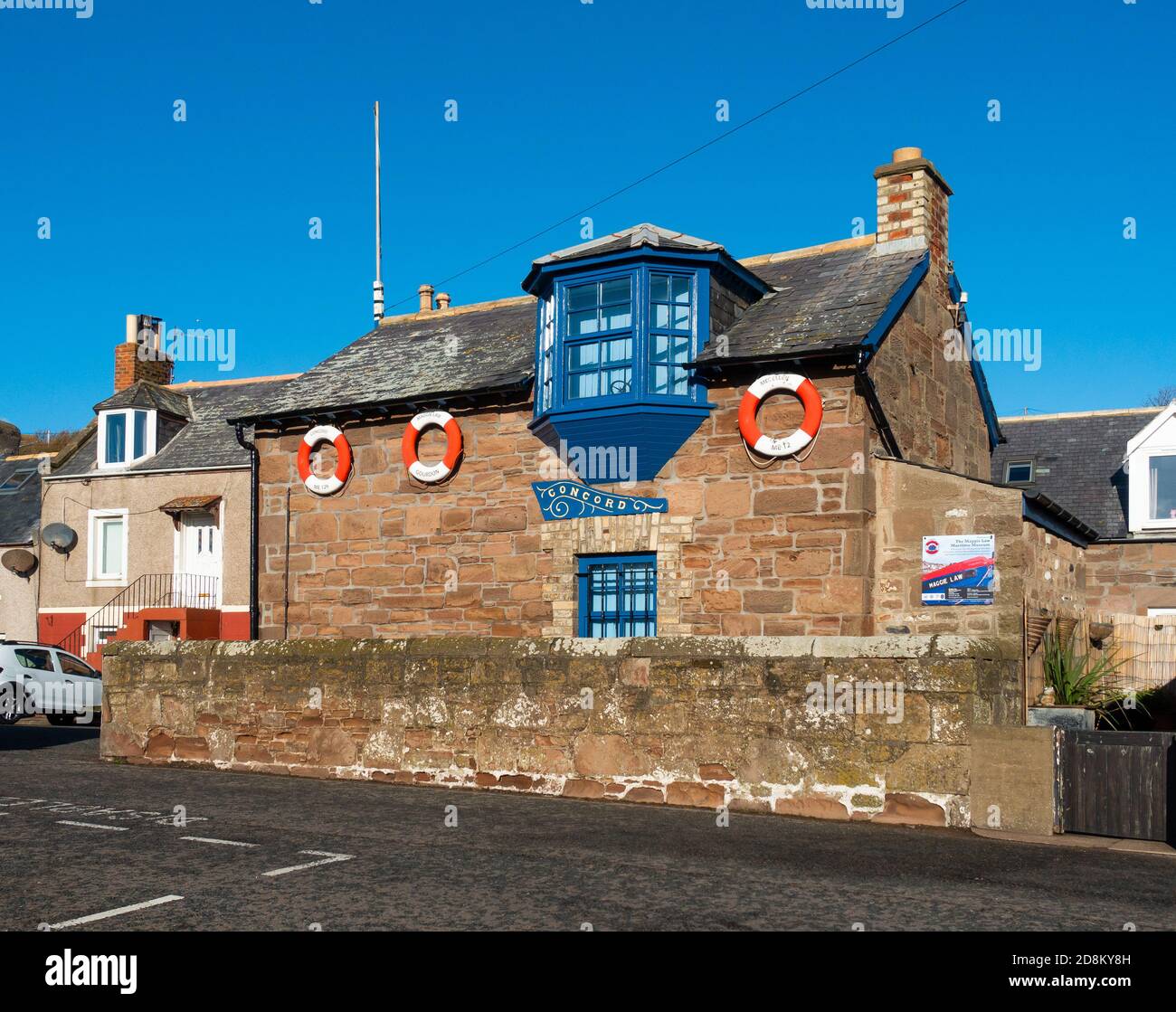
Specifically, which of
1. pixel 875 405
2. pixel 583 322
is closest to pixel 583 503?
pixel 583 322

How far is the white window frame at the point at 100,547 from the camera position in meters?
31.0

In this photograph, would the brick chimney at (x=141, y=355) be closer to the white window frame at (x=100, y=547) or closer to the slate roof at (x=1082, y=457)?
the white window frame at (x=100, y=547)

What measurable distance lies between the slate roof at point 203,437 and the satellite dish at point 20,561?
220cm

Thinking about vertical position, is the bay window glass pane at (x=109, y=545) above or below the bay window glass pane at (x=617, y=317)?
below

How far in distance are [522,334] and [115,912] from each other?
44.0ft

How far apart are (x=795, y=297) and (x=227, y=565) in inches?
692

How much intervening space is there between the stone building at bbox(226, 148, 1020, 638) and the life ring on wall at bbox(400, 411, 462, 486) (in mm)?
61

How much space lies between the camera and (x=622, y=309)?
52.5 ft

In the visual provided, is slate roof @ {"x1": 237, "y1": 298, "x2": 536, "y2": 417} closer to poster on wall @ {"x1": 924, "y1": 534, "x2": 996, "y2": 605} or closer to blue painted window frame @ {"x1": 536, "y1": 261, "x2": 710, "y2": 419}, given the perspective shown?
blue painted window frame @ {"x1": 536, "y1": 261, "x2": 710, "y2": 419}

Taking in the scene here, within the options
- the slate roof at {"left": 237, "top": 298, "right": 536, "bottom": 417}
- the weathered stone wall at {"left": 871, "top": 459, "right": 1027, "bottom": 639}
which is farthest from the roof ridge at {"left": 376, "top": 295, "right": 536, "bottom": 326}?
the weathered stone wall at {"left": 871, "top": 459, "right": 1027, "bottom": 639}

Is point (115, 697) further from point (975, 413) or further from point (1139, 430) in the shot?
point (1139, 430)

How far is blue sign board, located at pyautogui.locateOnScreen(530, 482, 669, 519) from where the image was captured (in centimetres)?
1596

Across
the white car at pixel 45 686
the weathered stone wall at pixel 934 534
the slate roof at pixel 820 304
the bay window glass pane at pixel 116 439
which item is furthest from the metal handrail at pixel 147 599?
the weathered stone wall at pixel 934 534
